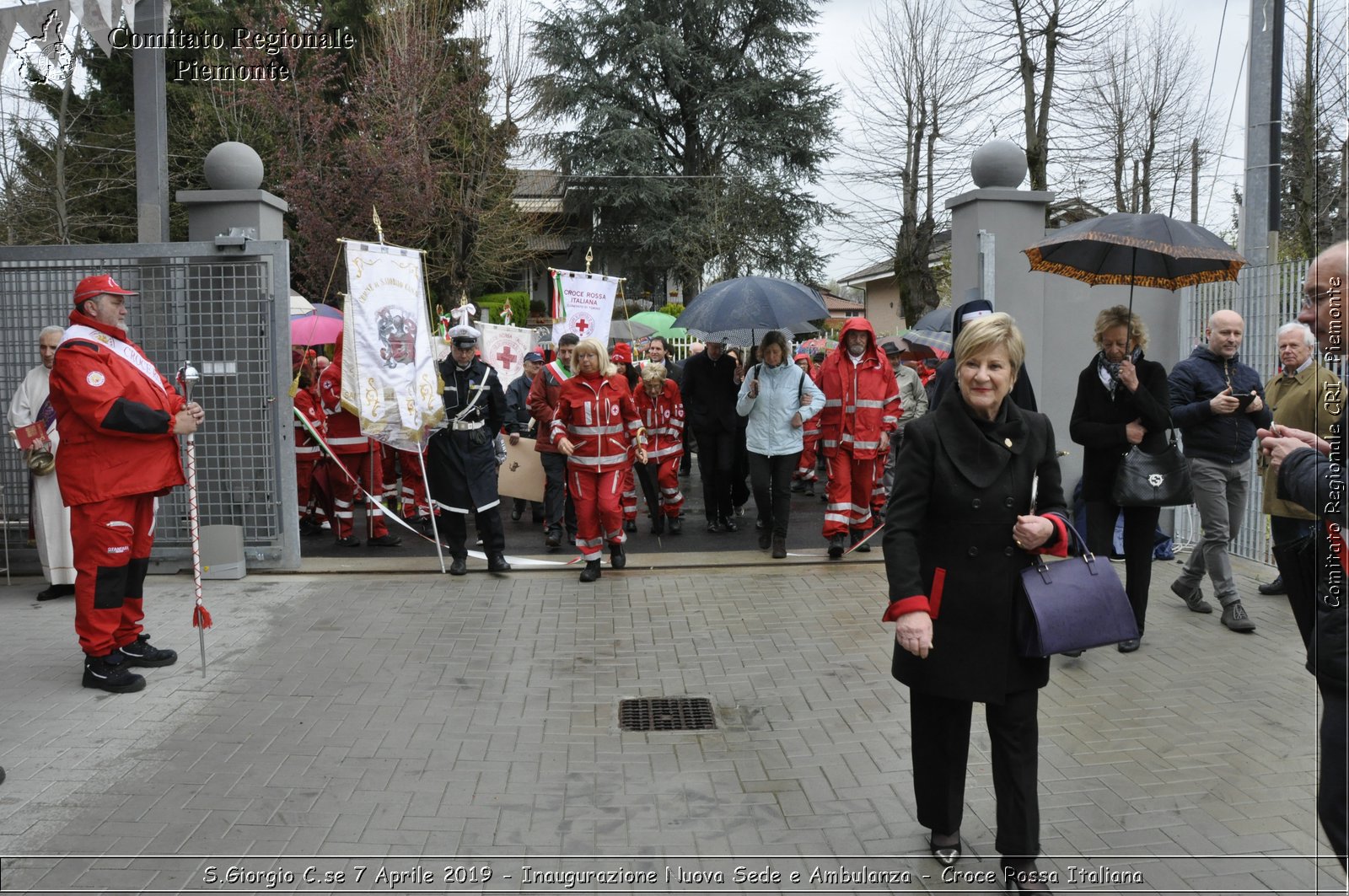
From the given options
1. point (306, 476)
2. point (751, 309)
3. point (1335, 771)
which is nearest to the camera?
point (1335, 771)

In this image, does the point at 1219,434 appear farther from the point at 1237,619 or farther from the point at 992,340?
the point at 992,340

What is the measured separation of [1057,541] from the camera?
3.58 meters

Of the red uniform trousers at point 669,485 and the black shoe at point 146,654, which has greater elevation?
the red uniform trousers at point 669,485

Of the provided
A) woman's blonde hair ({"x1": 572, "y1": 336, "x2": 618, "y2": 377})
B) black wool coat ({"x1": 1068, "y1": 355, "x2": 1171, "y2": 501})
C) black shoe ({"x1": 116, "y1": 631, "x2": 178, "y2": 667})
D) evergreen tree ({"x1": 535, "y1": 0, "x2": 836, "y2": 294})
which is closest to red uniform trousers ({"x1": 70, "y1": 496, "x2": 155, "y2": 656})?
black shoe ({"x1": 116, "y1": 631, "x2": 178, "y2": 667})

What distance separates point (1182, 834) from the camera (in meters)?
4.07

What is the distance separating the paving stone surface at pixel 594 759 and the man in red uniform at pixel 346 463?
2864mm

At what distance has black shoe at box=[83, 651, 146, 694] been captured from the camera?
19.1 ft

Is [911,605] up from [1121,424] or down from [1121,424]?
down

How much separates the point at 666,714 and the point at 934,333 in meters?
9.46

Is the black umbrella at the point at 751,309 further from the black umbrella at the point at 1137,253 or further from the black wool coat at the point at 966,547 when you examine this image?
the black wool coat at the point at 966,547

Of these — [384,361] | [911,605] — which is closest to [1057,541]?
[911,605]

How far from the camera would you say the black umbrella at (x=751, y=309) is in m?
9.77

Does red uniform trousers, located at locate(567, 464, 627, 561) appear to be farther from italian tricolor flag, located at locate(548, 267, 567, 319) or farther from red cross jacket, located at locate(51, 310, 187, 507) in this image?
italian tricolor flag, located at locate(548, 267, 567, 319)

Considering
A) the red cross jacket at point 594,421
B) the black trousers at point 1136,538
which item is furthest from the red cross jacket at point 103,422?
the black trousers at point 1136,538
